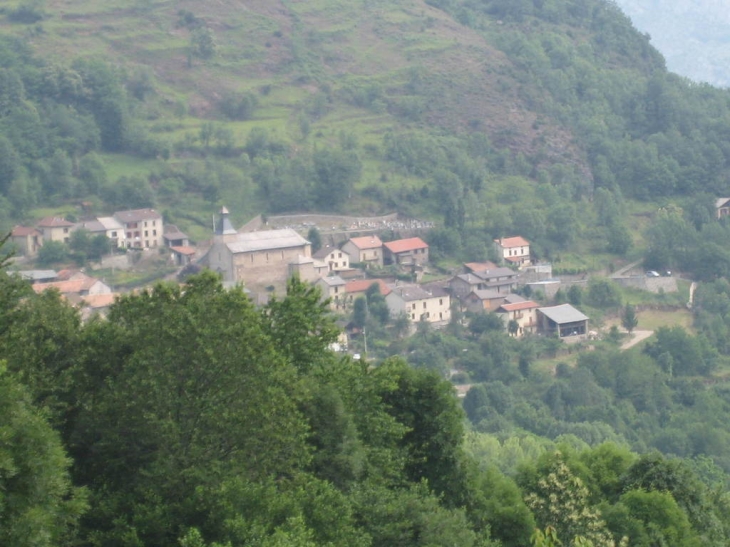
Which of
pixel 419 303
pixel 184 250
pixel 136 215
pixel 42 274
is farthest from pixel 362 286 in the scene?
pixel 42 274

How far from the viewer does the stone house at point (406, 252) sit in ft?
184

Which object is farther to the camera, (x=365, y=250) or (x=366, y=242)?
(x=366, y=242)

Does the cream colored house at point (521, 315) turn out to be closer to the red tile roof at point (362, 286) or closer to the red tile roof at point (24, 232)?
the red tile roof at point (362, 286)

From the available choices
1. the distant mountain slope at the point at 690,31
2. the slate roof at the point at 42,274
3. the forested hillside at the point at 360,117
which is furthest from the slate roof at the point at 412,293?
the distant mountain slope at the point at 690,31

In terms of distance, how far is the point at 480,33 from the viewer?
79500 millimetres

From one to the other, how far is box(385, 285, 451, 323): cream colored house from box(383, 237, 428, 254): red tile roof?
3690 millimetres

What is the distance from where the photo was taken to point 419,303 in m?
51.3

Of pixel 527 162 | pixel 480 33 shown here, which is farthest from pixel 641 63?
pixel 527 162

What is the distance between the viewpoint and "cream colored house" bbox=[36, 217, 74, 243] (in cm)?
5166

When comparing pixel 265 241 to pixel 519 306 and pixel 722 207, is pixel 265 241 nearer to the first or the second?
pixel 519 306

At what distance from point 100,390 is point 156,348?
1.07m

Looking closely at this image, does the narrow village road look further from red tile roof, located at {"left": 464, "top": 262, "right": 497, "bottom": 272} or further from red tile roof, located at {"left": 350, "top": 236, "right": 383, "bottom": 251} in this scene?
red tile roof, located at {"left": 350, "top": 236, "right": 383, "bottom": 251}

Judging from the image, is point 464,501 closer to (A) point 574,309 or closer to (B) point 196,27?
(A) point 574,309

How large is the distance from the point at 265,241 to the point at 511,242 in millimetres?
12132
